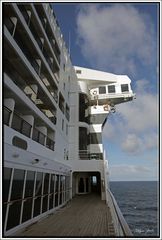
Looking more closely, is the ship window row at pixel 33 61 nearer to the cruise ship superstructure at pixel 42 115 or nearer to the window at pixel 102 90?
the cruise ship superstructure at pixel 42 115

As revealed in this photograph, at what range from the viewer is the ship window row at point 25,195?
602 centimetres

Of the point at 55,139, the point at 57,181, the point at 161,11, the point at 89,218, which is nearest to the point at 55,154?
the point at 55,139

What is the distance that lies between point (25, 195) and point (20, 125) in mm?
2654

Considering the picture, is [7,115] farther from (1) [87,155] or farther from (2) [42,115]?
(1) [87,155]

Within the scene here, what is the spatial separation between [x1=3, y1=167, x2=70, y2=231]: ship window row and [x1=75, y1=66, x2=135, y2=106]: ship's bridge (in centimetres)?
1317

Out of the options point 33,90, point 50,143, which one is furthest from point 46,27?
point 50,143

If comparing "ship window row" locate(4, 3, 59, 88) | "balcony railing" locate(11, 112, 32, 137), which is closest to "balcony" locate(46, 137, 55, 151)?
"balcony railing" locate(11, 112, 32, 137)

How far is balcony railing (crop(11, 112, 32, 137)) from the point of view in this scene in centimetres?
778

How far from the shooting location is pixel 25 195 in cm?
732

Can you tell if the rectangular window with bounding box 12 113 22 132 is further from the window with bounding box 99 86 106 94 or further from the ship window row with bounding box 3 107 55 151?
the window with bounding box 99 86 106 94

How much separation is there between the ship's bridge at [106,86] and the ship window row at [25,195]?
13174 mm

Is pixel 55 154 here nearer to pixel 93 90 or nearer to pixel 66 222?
pixel 66 222

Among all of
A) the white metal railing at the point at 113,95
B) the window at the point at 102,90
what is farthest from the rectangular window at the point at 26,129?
the window at the point at 102,90

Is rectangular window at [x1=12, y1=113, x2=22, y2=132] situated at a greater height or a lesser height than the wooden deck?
greater
